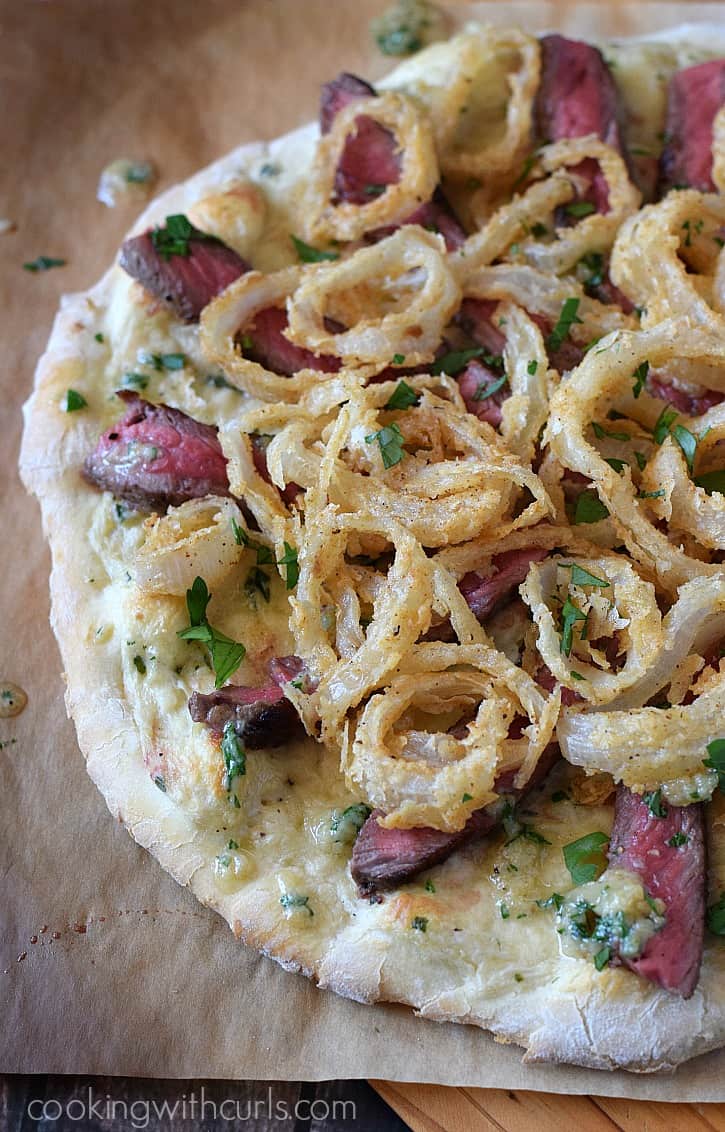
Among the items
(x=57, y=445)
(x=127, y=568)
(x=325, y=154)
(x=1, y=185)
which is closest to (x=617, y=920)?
(x=127, y=568)

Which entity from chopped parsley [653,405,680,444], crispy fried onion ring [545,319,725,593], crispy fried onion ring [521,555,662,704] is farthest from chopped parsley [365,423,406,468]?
chopped parsley [653,405,680,444]

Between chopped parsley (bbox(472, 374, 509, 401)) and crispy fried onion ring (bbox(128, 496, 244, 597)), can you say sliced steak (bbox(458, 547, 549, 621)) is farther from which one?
crispy fried onion ring (bbox(128, 496, 244, 597))

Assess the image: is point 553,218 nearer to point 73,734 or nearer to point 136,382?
point 136,382

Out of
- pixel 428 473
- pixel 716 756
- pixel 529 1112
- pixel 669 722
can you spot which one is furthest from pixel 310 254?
pixel 529 1112

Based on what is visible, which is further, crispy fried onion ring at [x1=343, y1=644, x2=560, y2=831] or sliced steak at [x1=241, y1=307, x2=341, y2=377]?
sliced steak at [x1=241, y1=307, x2=341, y2=377]

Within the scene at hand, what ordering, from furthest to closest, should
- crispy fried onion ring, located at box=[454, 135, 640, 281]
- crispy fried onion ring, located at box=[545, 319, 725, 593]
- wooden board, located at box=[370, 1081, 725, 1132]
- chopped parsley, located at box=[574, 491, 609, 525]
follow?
crispy fried onion ring, located at box=[454, 135, 640, 281], chopped parsley, located at box=[574, 491, 609, 525], crispy fried onion ring, located at box=[545, 319, 725, 593], wooden board, located at box=[370, 1081, 725, 1132]

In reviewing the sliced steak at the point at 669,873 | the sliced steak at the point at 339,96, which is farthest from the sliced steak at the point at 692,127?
the sliced steak at the point at 669,873

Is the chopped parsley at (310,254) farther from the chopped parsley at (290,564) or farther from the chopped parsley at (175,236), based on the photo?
the chopped parsley at (290,564)
